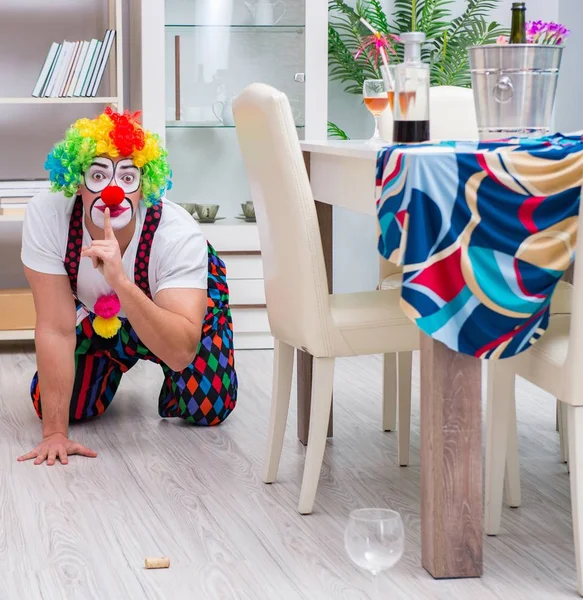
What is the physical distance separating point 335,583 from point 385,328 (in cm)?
54

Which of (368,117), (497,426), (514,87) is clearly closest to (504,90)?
(514,87)

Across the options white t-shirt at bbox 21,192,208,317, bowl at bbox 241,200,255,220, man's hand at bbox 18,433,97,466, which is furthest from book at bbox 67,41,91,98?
man's hand at bbox 18,433,97,466

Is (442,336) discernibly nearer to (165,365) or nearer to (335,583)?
(335,583)

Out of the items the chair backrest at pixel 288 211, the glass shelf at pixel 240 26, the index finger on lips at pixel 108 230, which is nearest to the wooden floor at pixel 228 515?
the chair backrest at pixel 288 211

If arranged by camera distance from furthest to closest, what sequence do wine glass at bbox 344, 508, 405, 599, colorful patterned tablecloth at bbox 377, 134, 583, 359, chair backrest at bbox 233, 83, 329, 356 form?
chair backrest at bbox 233, 83, 329, 356, colorful patterned tablecloth at bbox 377, 134, 583, 359, wine glass at bbox 344, 508, 405, 599

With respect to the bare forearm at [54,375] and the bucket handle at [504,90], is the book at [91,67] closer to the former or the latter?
the bare forearm at [54,375]

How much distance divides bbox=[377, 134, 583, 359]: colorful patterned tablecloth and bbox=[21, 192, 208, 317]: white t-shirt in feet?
3.28

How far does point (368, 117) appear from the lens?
14.3ft

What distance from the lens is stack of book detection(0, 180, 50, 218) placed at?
3.77 meters

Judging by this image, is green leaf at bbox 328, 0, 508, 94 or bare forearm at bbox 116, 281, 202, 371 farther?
green leaf at bbox 328, 0, 508, 94

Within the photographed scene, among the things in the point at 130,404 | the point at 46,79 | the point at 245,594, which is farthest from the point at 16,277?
the point at 245,594

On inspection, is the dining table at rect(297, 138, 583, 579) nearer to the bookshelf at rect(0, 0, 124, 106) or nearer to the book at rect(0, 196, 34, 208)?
the bookshelf at rect(0, 0, 124, 106)

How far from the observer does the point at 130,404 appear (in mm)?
3162

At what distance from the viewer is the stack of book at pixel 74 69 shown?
12.4 ft
